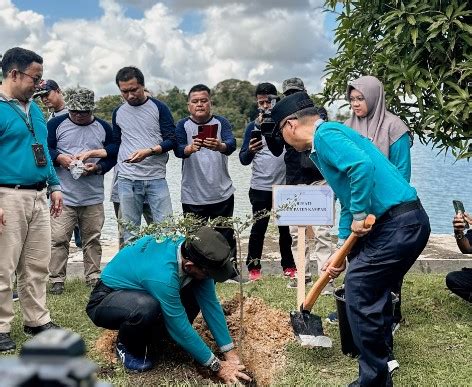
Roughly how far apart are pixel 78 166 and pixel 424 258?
14.7 ft

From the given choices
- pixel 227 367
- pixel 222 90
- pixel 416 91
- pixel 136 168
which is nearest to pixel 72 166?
pixel 136 168

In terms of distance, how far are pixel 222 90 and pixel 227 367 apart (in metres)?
30.2

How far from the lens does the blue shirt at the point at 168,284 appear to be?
3.69 meters

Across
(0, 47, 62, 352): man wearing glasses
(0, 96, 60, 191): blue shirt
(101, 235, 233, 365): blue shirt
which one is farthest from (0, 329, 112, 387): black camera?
(0, 96, 60, 191): blue shirt

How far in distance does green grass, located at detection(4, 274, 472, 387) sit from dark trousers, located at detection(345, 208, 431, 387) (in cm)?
42

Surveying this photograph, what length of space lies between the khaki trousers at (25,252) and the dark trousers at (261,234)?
7.45 ft

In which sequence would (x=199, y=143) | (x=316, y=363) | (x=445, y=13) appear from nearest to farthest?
1. (x=316, y=363)
2. (x=445, y=13)
3. (x=199, y=143)

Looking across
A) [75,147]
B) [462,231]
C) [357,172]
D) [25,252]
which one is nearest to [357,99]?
[357,172]

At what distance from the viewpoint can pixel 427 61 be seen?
4.62 metres

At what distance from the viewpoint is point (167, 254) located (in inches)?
148

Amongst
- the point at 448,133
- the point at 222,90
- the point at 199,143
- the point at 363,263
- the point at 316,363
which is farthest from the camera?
the point at 222,90

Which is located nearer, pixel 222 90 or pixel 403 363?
pixel 403 363

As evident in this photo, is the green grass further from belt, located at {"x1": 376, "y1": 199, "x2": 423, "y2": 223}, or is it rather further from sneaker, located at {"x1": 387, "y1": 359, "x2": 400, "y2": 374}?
belt, located at {"x1": 376, "y1": 199, "x2": 423, "y2": 223}

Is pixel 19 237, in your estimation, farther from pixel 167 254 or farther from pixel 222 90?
pixel 222 90
